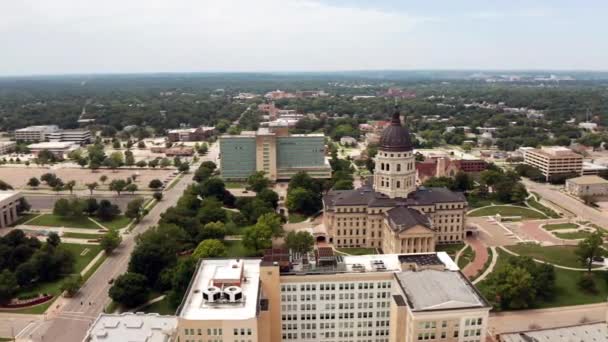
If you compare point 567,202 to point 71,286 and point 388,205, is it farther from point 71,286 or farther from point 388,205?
point 71,286

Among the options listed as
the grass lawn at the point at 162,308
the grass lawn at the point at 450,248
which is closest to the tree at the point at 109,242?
the grass lawn at the point at 162,308

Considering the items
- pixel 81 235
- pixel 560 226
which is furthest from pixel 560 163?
pixel 81 235

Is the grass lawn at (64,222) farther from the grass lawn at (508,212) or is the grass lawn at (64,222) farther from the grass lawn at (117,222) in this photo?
the grass lawn at (508,212)

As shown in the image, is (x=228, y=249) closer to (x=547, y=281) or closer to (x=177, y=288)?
(x=177, y=288)

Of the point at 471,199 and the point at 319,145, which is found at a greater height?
the point at 319,145

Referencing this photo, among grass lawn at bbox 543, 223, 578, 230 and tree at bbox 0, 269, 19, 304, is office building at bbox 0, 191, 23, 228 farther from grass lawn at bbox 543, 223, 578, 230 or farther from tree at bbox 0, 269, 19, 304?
grass lawn at bbox 543, 223, 578, 230

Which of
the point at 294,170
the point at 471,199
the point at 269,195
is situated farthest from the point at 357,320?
the point at 294,170
